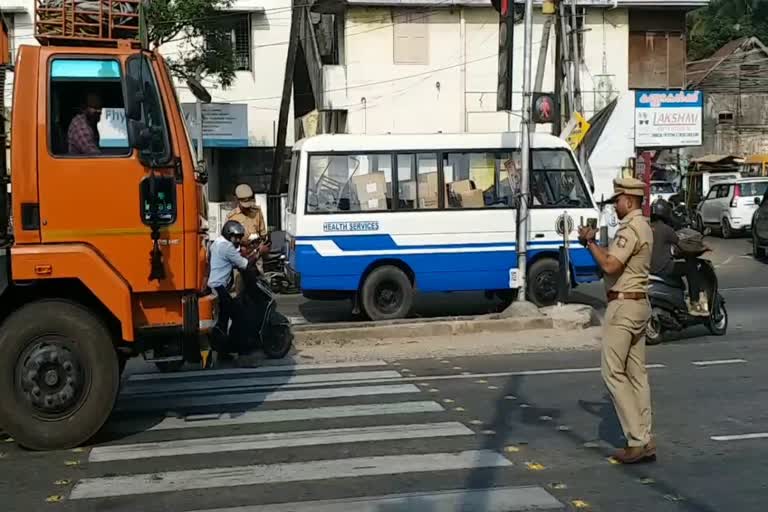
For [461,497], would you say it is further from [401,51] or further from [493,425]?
[401,51]

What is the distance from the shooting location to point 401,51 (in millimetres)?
28984

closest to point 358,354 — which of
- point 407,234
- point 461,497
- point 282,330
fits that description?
point 282,330

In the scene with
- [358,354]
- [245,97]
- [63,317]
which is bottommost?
[358,354]

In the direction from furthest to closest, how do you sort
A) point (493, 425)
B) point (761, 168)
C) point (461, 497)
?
point (761, 168)
point (493, 425)
point (461, 497)

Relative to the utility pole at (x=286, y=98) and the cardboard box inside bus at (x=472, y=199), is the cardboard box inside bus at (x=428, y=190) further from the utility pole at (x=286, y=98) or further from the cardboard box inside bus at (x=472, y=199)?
the utility pole at (x=286, y=98)

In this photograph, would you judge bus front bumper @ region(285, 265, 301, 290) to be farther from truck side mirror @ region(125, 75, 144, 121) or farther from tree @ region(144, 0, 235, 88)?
tree @ region(144, 0, 235, 88)

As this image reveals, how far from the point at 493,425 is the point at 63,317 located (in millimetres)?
3419

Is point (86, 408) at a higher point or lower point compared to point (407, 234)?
lower

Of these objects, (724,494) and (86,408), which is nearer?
(724,494)

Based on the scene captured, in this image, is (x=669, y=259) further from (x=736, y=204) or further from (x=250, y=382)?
(x=736, y=204)

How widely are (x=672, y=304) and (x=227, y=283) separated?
18.1 ft

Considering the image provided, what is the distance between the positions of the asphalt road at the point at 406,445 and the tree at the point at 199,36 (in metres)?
10.6

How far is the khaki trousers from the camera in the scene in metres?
6.11

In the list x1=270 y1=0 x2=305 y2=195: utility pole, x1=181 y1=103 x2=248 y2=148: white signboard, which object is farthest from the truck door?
x1=181 y1=103 x2=248 y2=148: white signboard
